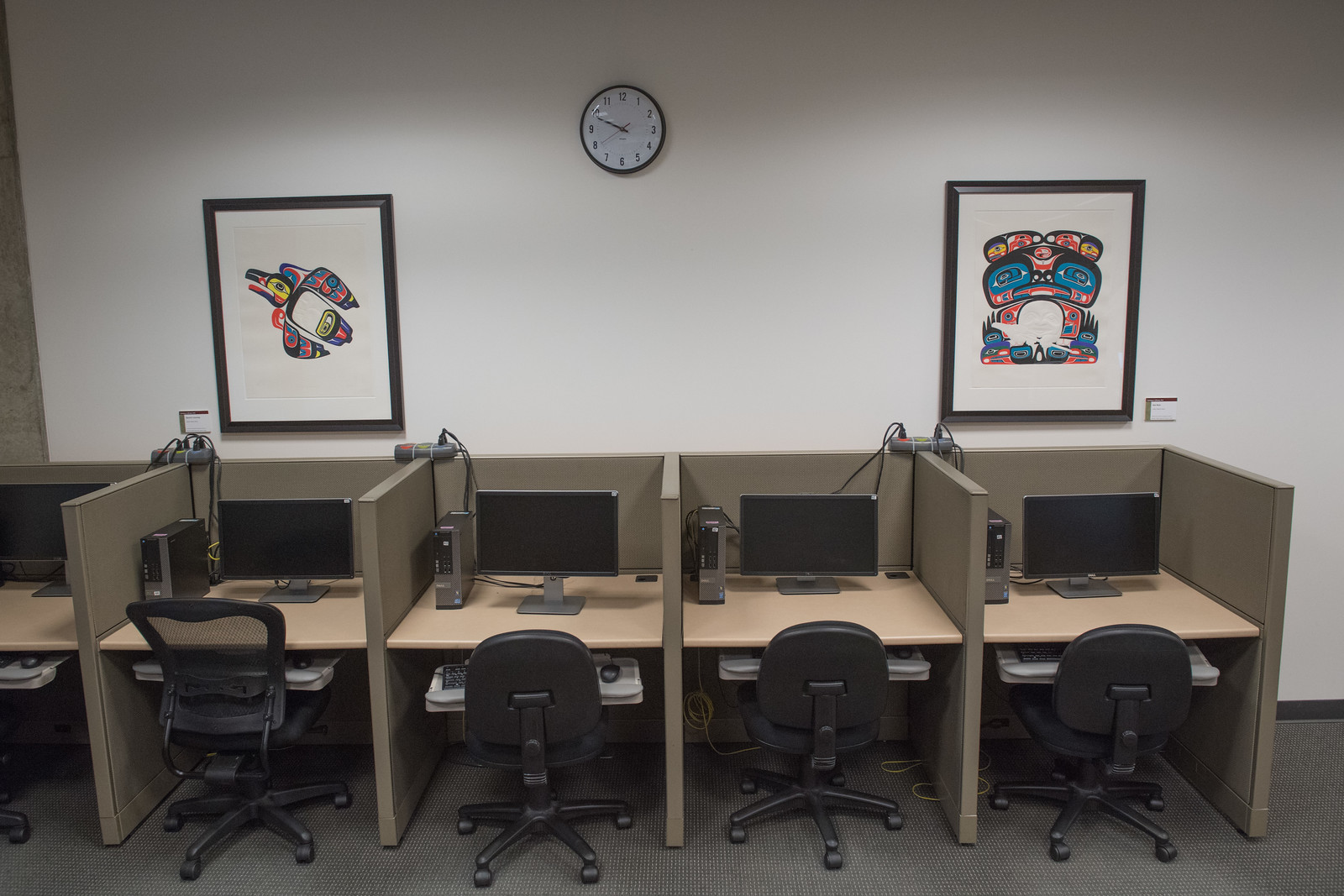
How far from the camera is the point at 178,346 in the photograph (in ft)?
10.1

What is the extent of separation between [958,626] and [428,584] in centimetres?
183

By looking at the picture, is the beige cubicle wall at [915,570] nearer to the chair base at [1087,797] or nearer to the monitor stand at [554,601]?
the chair base at [1087,797]

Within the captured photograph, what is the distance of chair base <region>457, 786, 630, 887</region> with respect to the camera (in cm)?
236

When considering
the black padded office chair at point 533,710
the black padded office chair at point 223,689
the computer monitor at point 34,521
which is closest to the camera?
the black padded office chair at point 533,710

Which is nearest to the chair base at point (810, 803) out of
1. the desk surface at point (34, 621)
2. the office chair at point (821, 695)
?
the office chair at point (821, 695)

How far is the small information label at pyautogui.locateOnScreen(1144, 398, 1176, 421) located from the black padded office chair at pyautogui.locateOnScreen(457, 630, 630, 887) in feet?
7.91

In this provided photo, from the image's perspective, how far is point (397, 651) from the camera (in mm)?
2520

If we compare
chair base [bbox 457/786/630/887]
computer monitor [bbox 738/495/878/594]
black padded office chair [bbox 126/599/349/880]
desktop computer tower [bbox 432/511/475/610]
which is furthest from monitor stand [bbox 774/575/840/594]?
black padded office chair [bbox 126/599/349/880]

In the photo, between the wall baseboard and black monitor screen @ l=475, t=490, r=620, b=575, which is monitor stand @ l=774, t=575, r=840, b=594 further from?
the wall baseboard

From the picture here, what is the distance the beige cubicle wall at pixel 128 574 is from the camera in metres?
A: 2.43

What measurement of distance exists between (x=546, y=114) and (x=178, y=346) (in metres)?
1.72

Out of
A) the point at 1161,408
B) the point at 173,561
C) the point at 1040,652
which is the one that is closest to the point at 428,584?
the point at 173,561

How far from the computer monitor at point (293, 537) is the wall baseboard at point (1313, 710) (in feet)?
12.4

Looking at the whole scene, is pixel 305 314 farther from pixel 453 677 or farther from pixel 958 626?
pixel 958 626
